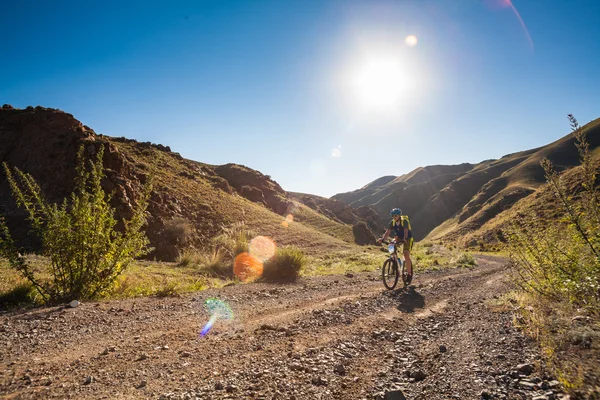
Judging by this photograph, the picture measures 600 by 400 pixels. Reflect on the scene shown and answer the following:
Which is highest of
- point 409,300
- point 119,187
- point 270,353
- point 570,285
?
point 119,187

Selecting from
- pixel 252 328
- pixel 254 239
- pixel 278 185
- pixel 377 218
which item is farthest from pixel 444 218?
pixel 252 328

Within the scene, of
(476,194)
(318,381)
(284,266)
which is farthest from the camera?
(476,194)

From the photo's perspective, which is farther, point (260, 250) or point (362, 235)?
point (362, 235)

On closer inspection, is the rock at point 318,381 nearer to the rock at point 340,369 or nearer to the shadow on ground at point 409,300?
the rock at point 340,369

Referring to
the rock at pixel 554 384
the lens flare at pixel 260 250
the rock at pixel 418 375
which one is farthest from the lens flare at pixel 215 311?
the lens flare at pixel 260 250

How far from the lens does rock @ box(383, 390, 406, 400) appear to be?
→ 267cm

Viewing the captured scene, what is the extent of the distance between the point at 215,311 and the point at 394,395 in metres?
4.10

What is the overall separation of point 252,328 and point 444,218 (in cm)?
13179

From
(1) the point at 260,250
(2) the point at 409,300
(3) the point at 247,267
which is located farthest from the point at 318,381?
(1) the point at 260,250

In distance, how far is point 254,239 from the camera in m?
14.2

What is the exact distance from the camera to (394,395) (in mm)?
2703

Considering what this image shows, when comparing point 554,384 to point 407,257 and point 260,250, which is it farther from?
point 260,250

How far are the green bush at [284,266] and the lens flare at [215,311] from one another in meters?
3.94

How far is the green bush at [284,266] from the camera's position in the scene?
10617 mm
